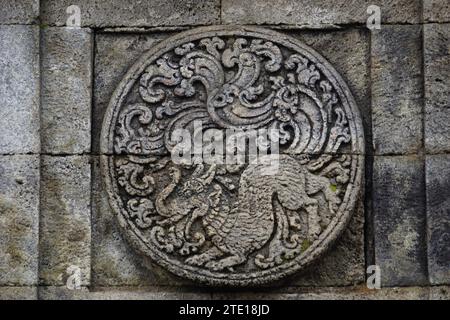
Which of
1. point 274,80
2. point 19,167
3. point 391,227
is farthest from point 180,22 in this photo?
point 391,227

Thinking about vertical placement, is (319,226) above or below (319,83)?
below

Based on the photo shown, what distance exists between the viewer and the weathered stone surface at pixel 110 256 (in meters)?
6.70

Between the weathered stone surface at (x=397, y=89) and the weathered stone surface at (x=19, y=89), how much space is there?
2.06 m

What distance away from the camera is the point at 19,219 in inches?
260

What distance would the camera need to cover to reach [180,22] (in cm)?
680

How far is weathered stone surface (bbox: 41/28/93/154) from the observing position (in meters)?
6.73

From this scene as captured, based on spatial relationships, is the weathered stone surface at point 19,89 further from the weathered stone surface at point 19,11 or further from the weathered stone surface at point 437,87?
the weathered stone surface at point 437,87

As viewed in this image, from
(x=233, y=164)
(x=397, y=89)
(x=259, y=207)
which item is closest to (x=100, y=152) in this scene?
(x=233, y=164)

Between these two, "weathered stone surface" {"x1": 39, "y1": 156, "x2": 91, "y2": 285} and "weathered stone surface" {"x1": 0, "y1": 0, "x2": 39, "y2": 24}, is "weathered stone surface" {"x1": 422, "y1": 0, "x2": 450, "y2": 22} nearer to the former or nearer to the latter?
"weathered stone surface" {"x1": 39, "y1": 156, "x2": 91, "y2": 285}

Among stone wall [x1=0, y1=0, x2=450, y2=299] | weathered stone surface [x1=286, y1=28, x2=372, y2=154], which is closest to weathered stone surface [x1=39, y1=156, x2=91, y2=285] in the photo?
stone wall [x1=0, y1=0, x2=450, y2=299]

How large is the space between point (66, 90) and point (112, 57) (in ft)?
1.16

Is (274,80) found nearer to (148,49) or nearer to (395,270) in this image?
(148,49)

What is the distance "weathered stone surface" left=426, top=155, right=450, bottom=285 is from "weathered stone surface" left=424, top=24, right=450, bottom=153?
0.10 m

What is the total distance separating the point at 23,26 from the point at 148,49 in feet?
2.53
